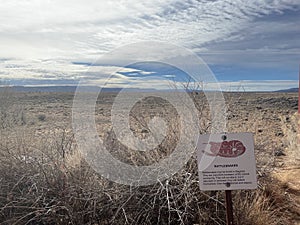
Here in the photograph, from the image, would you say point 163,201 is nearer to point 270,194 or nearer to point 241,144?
point 241,144

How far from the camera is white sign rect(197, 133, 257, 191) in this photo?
4391mm

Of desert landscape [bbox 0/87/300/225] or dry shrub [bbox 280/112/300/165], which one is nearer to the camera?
desert landscape [bbox 0/87/300/225]

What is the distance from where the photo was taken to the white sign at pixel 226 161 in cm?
439

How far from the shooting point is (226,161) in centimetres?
443

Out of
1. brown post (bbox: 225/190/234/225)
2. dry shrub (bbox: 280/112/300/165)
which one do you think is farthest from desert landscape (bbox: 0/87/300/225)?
dry shrub (bbox: 280/112/300/165)

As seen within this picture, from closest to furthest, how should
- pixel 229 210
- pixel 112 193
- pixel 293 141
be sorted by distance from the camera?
pixel 229 210 < pixel 112 193 < pixel 293 141

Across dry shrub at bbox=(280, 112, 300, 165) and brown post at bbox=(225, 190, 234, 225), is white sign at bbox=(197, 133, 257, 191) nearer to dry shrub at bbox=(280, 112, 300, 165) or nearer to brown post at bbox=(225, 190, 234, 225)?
brown post at bbox=(225, 190, 234, 225)

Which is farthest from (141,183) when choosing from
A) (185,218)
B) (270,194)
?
(270,194)

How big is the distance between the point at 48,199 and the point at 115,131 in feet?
4.43

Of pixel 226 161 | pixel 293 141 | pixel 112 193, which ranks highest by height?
pixel 226 161


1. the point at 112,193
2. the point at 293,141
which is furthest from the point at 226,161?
the point at 293,141

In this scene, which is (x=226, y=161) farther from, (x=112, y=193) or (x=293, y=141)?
(x=293, y=141)

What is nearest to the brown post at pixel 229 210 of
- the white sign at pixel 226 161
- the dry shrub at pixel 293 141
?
the white sign at pixel 226 161

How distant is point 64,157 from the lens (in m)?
5.65
